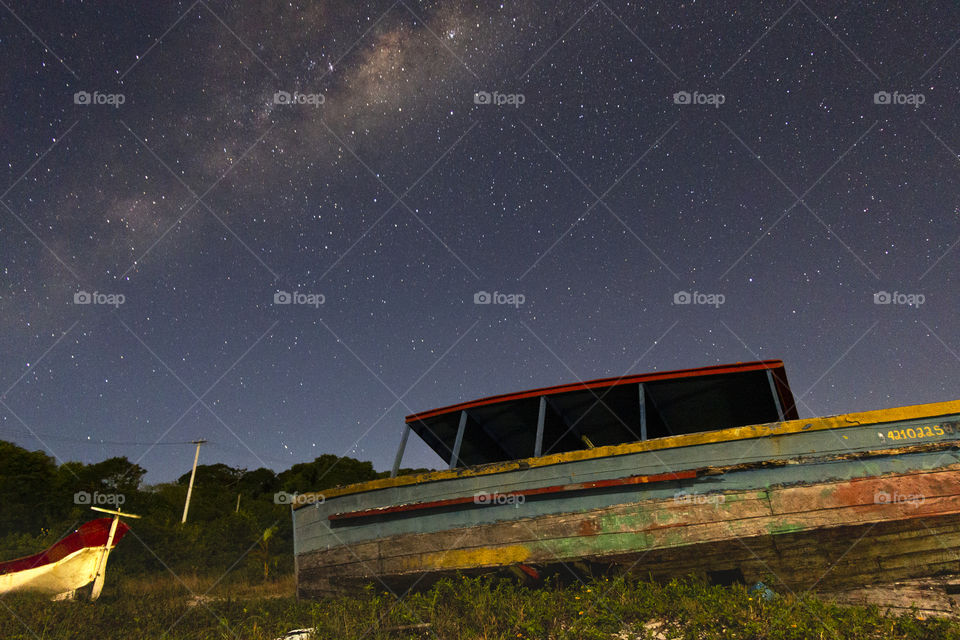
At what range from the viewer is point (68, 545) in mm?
9906

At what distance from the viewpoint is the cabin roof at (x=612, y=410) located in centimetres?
793

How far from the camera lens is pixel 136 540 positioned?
19.6 meters

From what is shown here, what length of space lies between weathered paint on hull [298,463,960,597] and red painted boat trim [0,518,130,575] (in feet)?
23.4

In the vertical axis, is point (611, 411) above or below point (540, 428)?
above

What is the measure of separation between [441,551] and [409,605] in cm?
81

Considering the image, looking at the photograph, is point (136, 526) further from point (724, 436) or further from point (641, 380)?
point (724, 436)

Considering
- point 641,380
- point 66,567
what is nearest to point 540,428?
point 641,380

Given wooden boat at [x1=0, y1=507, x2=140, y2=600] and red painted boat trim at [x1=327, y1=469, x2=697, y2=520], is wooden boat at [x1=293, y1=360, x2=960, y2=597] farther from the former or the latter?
wooden boat at [x1=0, y1=507, x2=140, y2=600]

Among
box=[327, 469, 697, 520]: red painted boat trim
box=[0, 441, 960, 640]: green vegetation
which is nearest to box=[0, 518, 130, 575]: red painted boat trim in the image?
box=[0, 441, 960, 640]: green vegetation

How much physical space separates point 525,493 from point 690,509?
2.11 metres

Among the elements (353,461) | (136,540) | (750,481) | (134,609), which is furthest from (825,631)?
(353,461)

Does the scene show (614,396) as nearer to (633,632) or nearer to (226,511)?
(633,632)

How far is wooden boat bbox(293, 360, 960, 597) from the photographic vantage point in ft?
19.2

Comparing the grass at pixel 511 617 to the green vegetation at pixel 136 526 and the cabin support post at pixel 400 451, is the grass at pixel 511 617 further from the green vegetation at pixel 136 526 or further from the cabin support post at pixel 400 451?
the green vegetation at pixel 136 526
